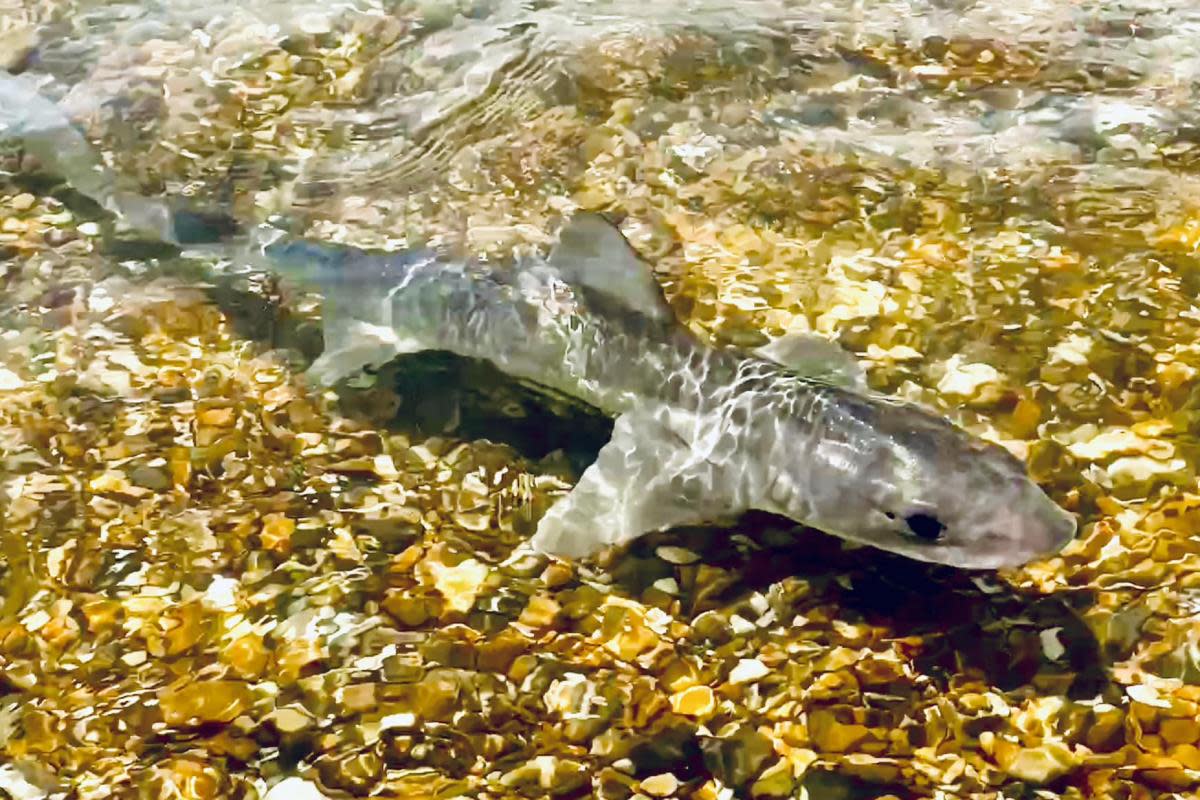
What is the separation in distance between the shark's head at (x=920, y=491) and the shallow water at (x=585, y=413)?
0.35 meters

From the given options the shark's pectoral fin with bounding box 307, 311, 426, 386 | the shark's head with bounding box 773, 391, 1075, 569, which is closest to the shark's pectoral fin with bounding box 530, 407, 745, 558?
the shark's head with bounding box 773, 391, 1075, 569

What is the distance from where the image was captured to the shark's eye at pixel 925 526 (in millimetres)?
4133

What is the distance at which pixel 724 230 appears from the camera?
6.55 meters

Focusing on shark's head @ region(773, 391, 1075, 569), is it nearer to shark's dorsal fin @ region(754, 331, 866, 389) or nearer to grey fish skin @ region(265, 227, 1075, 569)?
grey fish skin @ region(265, 227, 1075, 569)

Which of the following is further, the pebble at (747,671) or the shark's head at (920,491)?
the pebble at (747,671)

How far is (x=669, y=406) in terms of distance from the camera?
503 centimetres

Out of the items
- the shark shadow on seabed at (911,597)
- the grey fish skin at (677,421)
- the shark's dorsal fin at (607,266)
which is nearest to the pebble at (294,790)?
the grey fish skin at (677,421)

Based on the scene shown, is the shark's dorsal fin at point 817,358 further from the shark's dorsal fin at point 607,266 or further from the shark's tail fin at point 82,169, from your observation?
the shark's tail fin at point 82,169

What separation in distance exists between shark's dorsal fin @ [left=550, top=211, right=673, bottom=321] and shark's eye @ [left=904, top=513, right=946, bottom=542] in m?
1.51

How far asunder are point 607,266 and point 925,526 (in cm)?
192

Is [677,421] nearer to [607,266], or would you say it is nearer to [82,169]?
[607,266]

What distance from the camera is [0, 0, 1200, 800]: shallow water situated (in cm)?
401

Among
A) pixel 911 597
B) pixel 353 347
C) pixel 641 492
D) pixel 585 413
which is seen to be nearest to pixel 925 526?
pixel 911 597

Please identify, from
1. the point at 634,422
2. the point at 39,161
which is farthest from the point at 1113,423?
the point at 39,161
